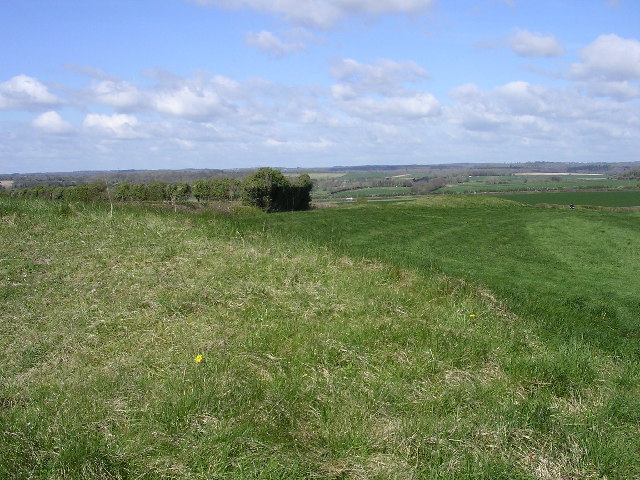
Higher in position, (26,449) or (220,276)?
(220,276)

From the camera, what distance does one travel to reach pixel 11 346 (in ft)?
20.0

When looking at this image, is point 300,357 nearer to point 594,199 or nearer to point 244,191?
point 244,191

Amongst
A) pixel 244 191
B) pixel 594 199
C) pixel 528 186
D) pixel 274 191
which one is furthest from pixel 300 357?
pixel 528 186

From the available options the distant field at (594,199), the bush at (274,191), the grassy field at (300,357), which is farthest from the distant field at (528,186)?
the grassy field at (300,357)

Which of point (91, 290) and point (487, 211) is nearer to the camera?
point (91, 290)

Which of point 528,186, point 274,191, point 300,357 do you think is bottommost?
point 300,357

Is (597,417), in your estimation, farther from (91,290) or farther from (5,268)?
(5,268)

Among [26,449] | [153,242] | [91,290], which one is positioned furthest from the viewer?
[153,242]

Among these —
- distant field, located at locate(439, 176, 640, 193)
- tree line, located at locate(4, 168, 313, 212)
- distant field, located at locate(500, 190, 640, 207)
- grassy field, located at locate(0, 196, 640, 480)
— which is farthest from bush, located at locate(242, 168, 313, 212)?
distant field, located at locate(439, 176, 640, 193)

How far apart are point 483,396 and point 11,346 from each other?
5.29 metres

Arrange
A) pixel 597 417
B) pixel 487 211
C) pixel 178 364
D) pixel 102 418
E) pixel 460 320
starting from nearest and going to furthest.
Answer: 1. pixel 102 418
2. pixel 597 417
3. pixel 178 364
4. pixel 460 320
5. pixel 487 211

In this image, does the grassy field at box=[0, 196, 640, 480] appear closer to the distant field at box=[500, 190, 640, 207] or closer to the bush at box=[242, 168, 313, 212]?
the bush at box=[242, 168, 313, 212]

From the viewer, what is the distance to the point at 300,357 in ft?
19.6

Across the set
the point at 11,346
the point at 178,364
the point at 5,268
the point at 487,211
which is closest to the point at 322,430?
the point at 178,364
